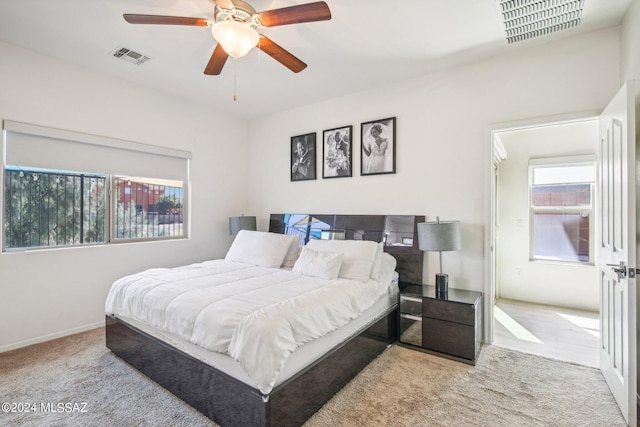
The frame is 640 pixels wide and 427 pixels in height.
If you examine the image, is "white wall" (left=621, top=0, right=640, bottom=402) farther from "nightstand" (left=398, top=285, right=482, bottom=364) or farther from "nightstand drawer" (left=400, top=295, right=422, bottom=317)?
"nightstand drawer" (left=400, top=295, right=422, bottom=317)

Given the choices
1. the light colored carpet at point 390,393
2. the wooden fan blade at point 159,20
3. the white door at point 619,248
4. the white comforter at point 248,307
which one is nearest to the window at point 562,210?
the white door at point 619,248

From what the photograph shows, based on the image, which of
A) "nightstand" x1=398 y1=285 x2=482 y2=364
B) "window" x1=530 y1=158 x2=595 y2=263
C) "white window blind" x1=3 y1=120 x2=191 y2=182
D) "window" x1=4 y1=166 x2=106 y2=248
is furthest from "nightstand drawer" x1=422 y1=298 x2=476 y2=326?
"window" x1=4 y1=166 x2=106 y2=248

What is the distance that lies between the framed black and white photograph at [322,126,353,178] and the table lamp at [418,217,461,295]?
1.43 m

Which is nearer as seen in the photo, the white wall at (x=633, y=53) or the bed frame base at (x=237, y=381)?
the bed frame base at (x=237, y=381)

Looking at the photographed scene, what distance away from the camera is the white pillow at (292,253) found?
3402 millimetres

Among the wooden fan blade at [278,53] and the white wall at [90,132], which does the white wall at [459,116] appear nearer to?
the wooden fan blade at [278,53]

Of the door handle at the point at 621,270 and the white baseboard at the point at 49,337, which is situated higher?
the door handle at the point at 621,270

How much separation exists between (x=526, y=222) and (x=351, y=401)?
4.00m

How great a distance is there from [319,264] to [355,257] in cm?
36

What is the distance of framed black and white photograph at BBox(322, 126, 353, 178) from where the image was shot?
155 inches

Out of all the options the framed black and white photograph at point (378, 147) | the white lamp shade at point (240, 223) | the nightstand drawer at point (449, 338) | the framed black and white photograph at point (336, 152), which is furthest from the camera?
the white lamp shade at point (240, 223)

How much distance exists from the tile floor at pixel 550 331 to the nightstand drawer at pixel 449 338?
2.22 ft

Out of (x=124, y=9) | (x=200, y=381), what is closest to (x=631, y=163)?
(x=200, y=381)

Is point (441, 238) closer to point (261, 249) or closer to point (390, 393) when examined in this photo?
point (390, 393)
